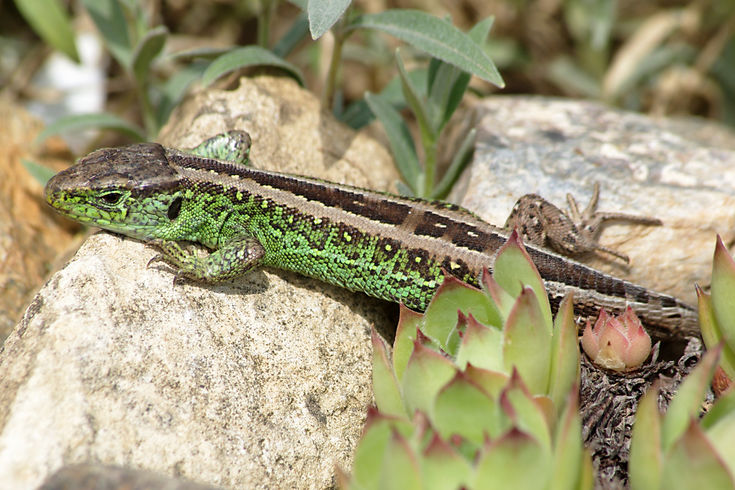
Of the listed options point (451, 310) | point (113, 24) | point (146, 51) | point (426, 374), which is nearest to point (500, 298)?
point (451, 310)

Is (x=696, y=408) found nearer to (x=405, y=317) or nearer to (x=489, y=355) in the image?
(x=489, y=355)

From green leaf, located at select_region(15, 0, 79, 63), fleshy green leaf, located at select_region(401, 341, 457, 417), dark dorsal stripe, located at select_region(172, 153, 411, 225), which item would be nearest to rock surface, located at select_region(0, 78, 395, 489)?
dark dorsal stripe, located at select_region(172, 153, 411, 225)

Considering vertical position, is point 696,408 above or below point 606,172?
above

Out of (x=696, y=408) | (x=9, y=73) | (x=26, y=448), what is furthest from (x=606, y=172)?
(x=9, y=73)

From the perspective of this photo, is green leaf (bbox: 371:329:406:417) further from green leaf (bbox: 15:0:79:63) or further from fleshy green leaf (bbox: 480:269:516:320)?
green leaf (bbox: 15:0:79:63)

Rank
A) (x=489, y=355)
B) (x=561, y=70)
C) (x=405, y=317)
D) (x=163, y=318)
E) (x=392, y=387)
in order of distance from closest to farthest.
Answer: (x=489, y=355) → (x=392, y=387) → (x=405, y=317) → (x=163, y=318) → (x=561, y=70)

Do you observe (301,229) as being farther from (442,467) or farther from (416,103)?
(442,467)
